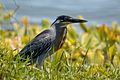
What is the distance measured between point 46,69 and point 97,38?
3307 millimetres

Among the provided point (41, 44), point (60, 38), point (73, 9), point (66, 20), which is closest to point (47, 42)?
point (41, 44)

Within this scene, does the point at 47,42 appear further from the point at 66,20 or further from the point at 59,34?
the point at 66,20

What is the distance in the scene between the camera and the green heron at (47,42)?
593 centimetres

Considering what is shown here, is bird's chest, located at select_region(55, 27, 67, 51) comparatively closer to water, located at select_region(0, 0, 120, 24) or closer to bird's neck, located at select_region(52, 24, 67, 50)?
bird's neck, located at select_region(52, 24, 67, 50)

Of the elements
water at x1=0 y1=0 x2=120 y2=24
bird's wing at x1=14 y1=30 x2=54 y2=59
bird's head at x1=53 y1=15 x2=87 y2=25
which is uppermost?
bird's head at x1=53 y1=15 x2=87 y2=25

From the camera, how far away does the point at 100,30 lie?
8.13 metres

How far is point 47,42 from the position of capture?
243 inches

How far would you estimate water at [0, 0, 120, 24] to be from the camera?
1244 cm

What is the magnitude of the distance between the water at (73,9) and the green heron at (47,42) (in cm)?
560

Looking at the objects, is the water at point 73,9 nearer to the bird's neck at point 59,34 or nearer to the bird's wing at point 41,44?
the bird's neck at point 59,34

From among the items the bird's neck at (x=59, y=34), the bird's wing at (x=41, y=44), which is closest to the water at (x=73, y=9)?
the bird's neck at (x=59, y=34)

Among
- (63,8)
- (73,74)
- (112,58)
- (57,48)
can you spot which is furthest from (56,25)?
(63,8)

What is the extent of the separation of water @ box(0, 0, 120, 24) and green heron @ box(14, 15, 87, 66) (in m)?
5.60

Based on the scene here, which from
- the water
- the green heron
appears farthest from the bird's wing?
the water
